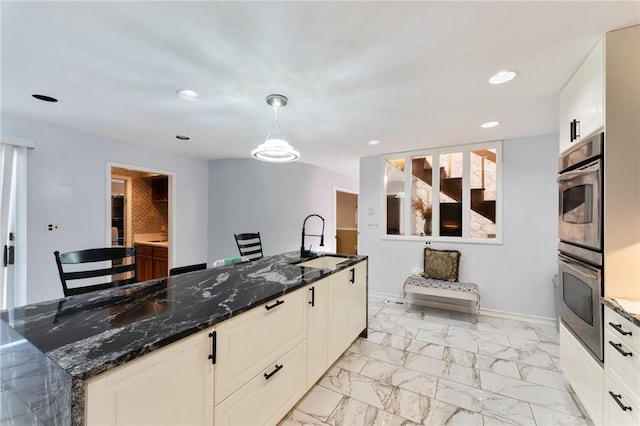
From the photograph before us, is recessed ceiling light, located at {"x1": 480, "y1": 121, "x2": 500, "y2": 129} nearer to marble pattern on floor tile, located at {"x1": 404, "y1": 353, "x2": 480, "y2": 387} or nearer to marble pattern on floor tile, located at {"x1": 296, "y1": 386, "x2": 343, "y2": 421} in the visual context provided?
marble pattern on floor tile, located at {"x1": 404, "y1": 353, "x2": 480, "y2": 387}

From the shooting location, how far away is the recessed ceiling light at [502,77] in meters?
1.87

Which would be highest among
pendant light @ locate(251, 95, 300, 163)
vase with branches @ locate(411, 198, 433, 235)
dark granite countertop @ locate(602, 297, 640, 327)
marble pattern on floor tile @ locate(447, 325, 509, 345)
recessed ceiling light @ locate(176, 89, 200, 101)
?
recessed ceiling light @ locate(176, 89, 200, 101)

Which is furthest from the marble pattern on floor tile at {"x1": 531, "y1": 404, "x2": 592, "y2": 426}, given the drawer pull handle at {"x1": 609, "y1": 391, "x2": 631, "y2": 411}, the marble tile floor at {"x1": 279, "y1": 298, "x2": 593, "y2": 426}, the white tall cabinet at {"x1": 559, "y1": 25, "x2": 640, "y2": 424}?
the drawer pull handle at {"x1": 609, "y1": 391, "x2": 631, "y2": 411}

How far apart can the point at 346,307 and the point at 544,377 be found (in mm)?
1681

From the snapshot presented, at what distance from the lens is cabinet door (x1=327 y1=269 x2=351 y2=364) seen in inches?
86.3

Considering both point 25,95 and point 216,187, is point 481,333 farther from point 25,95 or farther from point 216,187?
point 25,95

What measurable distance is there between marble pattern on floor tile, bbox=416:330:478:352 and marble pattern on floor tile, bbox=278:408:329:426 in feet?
5.18

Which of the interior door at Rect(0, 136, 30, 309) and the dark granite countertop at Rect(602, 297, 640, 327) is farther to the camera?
the interior door at Rect(0, 136, 30, 309)

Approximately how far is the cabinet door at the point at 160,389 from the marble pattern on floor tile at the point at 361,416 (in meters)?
0.94

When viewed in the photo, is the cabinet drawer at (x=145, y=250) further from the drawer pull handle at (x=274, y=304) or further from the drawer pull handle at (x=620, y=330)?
the drawer pull handle at (x=620, y=330)

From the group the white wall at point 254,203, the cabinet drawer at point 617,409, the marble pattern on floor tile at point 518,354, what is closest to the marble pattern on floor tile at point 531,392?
the marble pattern on floor tile at point 518,354

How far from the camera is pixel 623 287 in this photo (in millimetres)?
1479

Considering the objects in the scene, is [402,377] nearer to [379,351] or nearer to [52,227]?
[379,351]

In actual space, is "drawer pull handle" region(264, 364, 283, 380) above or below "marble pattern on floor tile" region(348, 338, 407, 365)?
above
